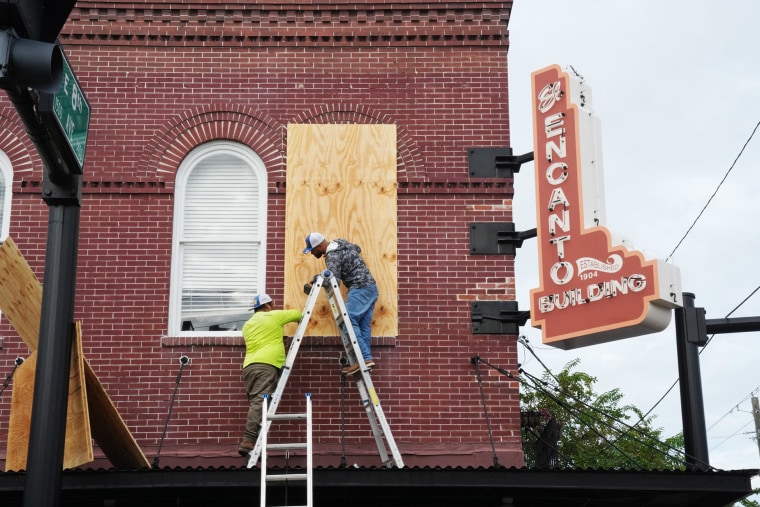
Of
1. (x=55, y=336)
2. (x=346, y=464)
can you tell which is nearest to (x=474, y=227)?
(x=346, y=464)

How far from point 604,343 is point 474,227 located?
2002 millimetres

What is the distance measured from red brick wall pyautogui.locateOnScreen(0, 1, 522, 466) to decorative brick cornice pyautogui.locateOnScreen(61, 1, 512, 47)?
2cm

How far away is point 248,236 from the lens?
43.1 feet

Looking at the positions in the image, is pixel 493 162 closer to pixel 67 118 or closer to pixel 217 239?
pixel 217 239

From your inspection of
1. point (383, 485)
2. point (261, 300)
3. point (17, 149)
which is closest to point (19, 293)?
point (261, 300)

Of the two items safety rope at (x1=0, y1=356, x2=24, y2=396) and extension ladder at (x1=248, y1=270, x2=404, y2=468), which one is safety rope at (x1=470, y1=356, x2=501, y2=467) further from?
safety rope at (x1=0, y1=356, x2=24, y2=396)

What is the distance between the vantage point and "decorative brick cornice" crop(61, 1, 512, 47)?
45.1ft

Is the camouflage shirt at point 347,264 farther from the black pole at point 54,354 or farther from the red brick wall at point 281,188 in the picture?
the black pole at point 54,354

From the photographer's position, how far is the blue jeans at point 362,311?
1185 cm

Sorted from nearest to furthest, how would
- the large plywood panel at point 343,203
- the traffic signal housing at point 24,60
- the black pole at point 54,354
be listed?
the traffic signal housing at point 24,60, the black pole at point 54,354, the large plywood panel at point 343,203

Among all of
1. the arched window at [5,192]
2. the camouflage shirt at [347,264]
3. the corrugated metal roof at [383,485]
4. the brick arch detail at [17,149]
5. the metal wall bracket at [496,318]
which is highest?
the brick arch detail at [17,149]

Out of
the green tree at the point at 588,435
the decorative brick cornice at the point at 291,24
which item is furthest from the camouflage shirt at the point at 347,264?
the green tree at the point at 588,435

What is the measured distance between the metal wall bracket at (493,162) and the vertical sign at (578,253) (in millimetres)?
395

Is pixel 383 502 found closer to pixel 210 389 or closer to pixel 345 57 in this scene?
pixel 210 389
